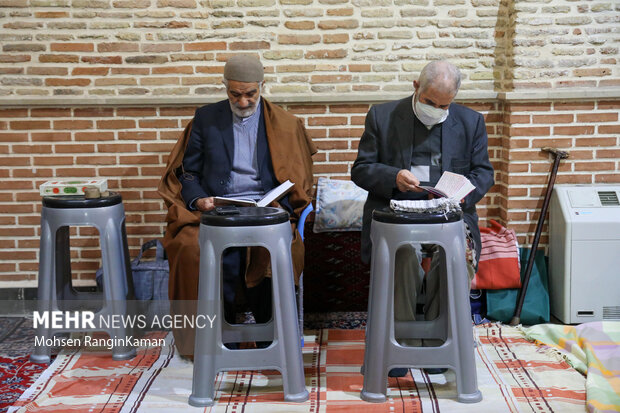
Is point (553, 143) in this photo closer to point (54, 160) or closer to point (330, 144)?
point (330, 144)

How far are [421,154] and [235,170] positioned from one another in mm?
934

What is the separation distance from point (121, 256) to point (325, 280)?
1129mm

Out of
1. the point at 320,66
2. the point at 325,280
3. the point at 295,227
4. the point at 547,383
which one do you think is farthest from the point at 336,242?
the point at 547,383

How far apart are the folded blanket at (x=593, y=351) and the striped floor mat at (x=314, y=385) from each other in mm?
60

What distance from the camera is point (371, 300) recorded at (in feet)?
10.5

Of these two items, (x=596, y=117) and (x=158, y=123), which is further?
(x=158, y=123)

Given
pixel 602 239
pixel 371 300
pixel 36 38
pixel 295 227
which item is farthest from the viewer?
pixel 36 38

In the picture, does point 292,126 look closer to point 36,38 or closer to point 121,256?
point 121,256

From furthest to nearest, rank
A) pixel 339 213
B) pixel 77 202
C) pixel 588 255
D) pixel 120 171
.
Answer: pixel 120 171 < pixel 339 213 < pixel 588 255 < pixel 77 202

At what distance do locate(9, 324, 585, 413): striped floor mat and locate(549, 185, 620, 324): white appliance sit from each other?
1.53ft

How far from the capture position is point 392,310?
3150 mm

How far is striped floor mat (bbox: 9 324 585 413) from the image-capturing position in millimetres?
3129

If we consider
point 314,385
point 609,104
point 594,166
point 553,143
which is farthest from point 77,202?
point 609,104

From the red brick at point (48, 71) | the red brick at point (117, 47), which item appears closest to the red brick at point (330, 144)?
the red brick at point (117, 47)
